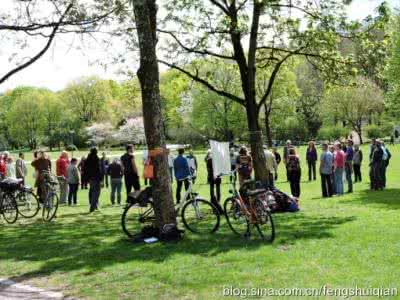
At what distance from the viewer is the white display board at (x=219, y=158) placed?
10883 mm

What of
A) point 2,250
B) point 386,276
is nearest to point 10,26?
point 2,250

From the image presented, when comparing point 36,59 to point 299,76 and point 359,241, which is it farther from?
point 299,76

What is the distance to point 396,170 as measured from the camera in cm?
2920

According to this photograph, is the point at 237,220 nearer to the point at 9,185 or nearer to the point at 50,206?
the point at 50,206

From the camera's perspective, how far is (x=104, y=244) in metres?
10.2

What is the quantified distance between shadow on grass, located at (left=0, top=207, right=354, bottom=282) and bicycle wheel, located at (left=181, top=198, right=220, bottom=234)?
0.95 ft

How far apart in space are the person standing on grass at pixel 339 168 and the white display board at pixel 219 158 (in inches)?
321

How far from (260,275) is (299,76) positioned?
78120mm

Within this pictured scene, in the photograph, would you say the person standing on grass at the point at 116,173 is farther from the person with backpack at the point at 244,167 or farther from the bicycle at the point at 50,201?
the person with backpack at the point at 244,167

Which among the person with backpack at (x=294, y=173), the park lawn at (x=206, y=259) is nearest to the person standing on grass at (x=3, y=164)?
the park lawn at (x=206, y=259)

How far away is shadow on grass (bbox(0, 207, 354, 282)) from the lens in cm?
873

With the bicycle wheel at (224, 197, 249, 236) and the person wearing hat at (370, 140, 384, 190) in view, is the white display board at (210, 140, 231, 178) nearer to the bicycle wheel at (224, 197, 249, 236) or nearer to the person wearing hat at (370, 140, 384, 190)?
the bicycle wheel at (224, 197, 249, 236)

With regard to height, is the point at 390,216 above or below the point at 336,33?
below

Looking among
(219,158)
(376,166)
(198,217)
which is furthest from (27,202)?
(376,166)
